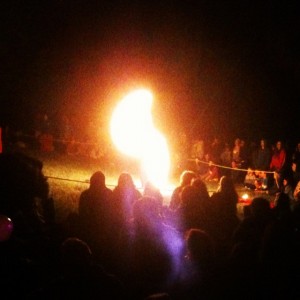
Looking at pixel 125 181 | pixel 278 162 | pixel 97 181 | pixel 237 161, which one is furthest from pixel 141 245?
A: pixel 237 161

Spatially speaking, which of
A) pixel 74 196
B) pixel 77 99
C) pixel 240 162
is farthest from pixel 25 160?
pixel 77 99

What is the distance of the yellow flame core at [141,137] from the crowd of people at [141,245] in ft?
10.1

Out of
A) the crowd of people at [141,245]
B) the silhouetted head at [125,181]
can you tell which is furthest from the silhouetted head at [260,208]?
the silhouetted head at [125,181]

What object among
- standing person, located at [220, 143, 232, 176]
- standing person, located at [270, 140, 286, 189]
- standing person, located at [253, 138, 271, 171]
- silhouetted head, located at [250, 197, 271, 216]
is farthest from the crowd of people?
standing person, located at [220, 143, 232, 176]

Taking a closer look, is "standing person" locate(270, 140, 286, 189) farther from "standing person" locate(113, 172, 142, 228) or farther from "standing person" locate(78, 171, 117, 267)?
"standing person" locate(78, 171, 117, 267)

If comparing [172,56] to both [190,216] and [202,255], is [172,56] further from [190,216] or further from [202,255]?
[202,255]

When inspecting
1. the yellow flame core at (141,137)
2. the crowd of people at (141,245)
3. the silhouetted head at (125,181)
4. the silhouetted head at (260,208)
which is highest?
the yellow flame core at (141,137)

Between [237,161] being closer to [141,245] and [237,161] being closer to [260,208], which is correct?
[260,208]

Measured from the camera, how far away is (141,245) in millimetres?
5027

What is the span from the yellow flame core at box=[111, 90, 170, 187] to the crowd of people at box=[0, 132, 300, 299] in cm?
309

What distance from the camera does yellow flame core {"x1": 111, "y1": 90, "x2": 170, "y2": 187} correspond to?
10742 millimetres

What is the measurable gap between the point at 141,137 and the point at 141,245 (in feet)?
19.8

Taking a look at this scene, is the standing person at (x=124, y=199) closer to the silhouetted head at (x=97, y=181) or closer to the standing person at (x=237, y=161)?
the silhouetted head at (x=97, y=181)

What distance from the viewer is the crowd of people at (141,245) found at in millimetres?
3936
